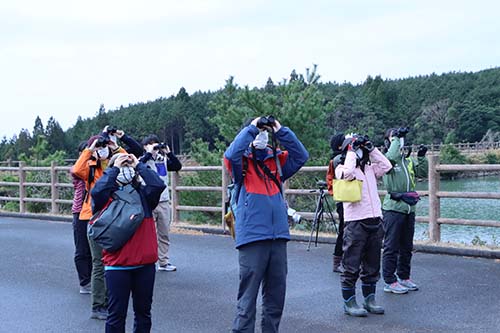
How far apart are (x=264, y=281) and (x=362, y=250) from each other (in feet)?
5.03

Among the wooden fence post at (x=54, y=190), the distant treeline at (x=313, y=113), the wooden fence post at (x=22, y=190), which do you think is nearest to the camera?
the wooden fence post at (x=54, y=190)

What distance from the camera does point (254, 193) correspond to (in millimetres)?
4586

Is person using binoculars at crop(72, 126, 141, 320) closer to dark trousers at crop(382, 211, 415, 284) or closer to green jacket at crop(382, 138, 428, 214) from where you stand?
green jacket at crop(382, 138, 428, 214)

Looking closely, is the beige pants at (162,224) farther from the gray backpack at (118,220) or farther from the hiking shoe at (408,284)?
the gray backpack at (118,220)

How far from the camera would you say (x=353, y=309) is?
5.89m

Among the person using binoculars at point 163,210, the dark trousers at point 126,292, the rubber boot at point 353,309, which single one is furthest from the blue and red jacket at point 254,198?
the person using binoculars at point 163,210

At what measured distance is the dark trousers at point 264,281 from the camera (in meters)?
4.48

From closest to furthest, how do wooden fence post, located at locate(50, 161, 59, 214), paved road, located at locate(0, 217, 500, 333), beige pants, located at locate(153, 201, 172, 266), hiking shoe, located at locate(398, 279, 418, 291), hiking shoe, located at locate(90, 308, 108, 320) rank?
paved road, located at locate(0, 217, 500, 333), hiking shoe, located at locate(90, 308, 108, 320), hiking shoe, located at locate(398, 279, 418, 291), beige pants, located at locate(153, 201, 172, 266), wooden fence post, located at locate(50, 161, 59, 214)

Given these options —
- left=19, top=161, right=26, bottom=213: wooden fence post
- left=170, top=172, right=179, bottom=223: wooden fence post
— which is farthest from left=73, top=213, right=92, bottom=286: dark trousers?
left=19, top=161, right=26, bottom=213: wooden fence post

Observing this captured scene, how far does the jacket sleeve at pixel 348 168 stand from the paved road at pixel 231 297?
1329 millimetres

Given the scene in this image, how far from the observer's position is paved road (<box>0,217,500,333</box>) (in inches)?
227

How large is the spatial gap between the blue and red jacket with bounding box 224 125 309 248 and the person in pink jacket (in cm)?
131

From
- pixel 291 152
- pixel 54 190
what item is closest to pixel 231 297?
pixel 291 152

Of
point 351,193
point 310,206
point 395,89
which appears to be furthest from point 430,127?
point 351,193
